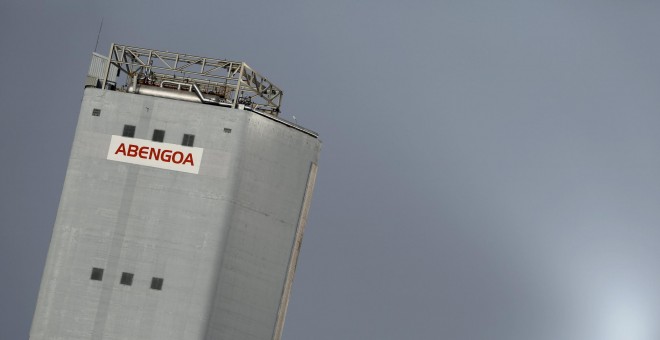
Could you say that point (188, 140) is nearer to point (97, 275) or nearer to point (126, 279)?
point (126, 279)

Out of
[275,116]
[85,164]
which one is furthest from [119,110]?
[275,116]

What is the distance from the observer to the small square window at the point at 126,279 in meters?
86.1

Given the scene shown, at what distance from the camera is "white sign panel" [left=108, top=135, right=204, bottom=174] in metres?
87.3

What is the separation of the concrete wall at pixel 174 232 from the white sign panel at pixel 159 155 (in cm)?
35

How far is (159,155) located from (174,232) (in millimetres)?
4477

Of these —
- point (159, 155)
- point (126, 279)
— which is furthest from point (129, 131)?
point (126, 279)

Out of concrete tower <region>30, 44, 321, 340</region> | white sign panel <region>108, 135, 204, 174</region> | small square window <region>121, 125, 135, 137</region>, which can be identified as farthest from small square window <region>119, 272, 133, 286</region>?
small square window <region>121, 125, 135, 137</region>

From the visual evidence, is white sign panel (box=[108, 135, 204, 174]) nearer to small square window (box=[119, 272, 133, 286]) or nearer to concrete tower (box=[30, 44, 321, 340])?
concrete tower (box=[30, 44, 321, 340])

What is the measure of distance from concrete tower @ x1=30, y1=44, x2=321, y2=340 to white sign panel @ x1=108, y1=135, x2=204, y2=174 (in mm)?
56

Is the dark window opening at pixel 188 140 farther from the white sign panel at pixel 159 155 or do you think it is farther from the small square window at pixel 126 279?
the small square window at pixel 126 279

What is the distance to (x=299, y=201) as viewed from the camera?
8944cm

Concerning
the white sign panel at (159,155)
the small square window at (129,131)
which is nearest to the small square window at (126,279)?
the white sign panel at (159,155)

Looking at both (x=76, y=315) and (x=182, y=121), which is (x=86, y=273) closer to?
(x=76, y=315)

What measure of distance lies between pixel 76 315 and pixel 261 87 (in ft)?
56.4
